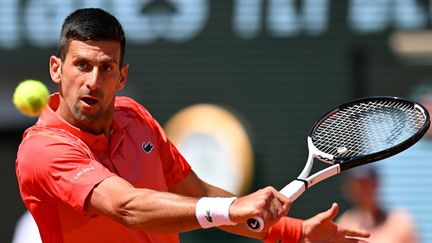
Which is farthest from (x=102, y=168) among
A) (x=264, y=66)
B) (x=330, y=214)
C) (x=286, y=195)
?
(x=264, y=66)

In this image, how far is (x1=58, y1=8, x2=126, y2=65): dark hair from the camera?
4.52 meters

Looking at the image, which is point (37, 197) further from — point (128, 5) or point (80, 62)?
point (128, 5)

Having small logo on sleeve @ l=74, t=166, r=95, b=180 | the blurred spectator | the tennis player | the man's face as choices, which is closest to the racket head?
the tennis player

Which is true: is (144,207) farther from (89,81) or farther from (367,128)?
(367,128)

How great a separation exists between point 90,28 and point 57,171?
0.64 metres

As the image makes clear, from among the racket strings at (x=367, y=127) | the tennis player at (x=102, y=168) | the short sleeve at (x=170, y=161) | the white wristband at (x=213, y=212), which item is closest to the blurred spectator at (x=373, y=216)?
the racket strings at (x=367, y=127)

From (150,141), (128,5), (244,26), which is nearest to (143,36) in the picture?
(128,5)

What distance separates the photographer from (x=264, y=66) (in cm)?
1041

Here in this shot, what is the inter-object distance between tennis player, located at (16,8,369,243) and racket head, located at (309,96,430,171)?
41 cm

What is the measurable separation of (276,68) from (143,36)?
1.35 m

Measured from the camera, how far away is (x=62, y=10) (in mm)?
10438

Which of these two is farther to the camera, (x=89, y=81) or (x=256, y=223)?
(x=89, y=81)

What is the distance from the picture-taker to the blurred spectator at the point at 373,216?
28.8 ft

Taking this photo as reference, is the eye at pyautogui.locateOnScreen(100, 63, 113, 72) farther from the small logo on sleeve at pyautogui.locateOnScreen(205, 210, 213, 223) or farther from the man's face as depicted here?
the small logo on sleeve at pyautogui.locateOnScreen(205, 210, 213, 223)
